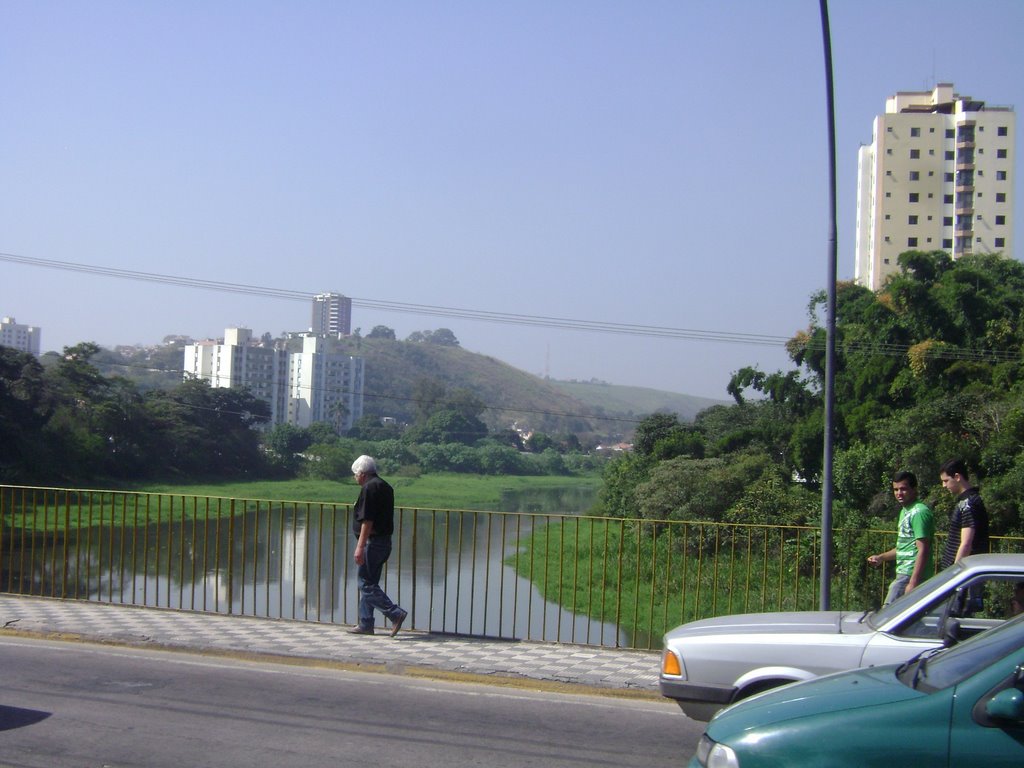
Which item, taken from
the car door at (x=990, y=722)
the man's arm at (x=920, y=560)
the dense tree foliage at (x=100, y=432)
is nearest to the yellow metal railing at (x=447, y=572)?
the man's arm at (x=920, y=560)

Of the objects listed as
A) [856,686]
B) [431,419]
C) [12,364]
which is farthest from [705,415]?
[856,686]

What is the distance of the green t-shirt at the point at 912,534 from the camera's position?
26.7 ft

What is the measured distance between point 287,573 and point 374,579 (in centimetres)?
1213

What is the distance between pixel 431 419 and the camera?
64.7 metres

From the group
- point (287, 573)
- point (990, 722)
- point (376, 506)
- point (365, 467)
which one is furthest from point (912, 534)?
point (287, 573)

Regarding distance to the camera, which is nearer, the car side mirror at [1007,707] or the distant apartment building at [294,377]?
the car side mirror at [1007,707]


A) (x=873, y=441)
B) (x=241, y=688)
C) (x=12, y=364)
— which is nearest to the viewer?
(x=241, y=688)

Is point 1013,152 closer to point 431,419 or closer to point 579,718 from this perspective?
point 431,419

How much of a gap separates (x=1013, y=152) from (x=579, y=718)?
82515mm

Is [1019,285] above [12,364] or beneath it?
above

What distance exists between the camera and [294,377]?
78812 mm

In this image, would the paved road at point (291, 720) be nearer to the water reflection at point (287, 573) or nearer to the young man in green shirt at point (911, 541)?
the water reflection at point (287, 573)

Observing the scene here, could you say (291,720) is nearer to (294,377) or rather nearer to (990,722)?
(990,722)

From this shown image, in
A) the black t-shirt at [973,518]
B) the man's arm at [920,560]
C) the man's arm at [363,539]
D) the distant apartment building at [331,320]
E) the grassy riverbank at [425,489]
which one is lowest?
the grassy riverbank at [425,489]
